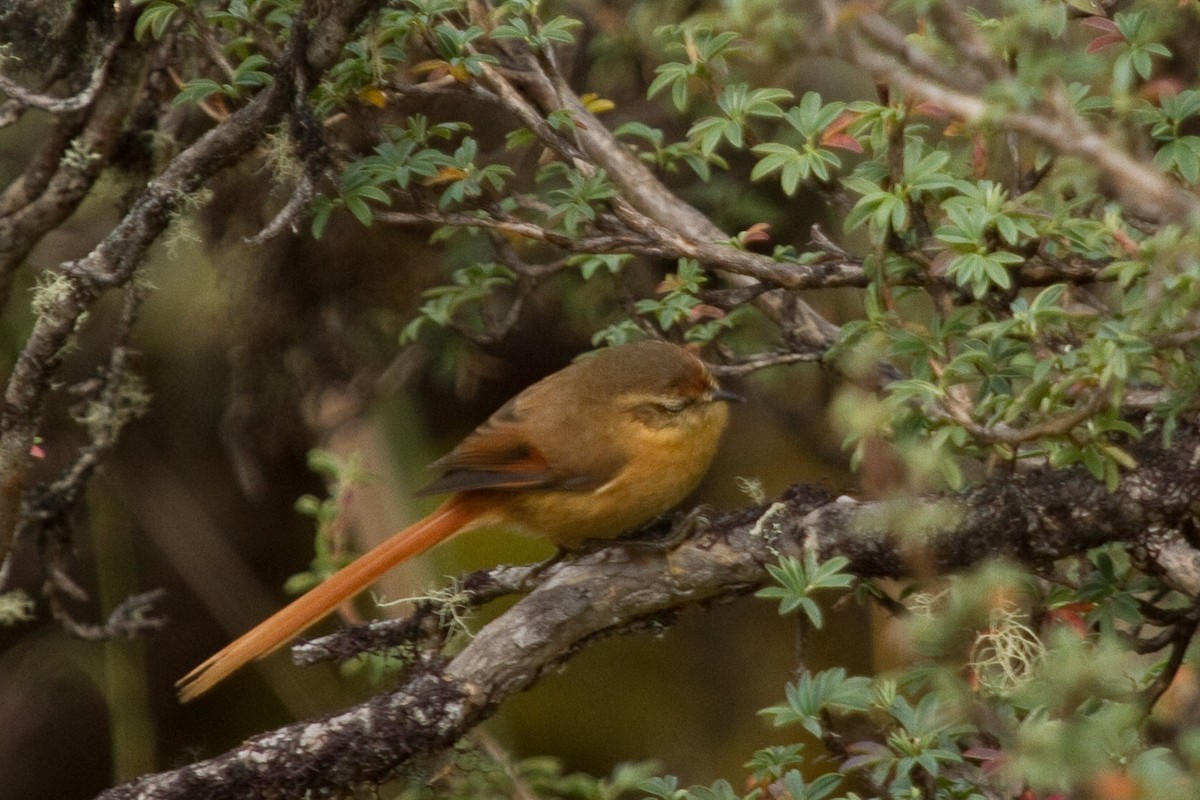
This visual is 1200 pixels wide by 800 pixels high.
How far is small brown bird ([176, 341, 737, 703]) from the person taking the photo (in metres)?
3.95

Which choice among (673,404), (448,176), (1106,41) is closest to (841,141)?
(1106,41)

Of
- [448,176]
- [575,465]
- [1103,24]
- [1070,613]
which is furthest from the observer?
[575,465]

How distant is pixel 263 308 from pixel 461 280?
1494 mm

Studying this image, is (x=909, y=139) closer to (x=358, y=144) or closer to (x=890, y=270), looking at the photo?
(x=890, y=270)

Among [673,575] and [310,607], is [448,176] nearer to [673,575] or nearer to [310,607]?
[673,575]

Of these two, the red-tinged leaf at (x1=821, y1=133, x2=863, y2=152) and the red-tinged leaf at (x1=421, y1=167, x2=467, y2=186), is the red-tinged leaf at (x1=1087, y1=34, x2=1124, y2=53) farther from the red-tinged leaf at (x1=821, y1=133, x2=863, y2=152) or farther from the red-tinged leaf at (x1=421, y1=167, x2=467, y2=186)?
the red-tinged leaf at (x1=421, y1=167, x2=467, y2=186)

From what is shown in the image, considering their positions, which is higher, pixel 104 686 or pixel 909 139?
pixel 909 139

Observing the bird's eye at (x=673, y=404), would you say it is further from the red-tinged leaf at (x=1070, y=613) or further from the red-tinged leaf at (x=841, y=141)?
the red-tinged leaf at (x=1070, y=613)

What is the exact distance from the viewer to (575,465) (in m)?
4.07

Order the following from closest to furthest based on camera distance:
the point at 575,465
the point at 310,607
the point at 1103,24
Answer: the point at 1103,24
the point at 310,607
the point at 575,465

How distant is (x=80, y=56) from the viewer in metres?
3.90

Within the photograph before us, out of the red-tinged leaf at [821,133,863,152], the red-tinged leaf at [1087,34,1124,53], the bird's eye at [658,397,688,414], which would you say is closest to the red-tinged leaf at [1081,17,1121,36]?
the red-tinged leaf at [1087,34,1124,53]

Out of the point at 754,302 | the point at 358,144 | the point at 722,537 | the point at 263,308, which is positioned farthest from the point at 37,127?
the point at 722,537

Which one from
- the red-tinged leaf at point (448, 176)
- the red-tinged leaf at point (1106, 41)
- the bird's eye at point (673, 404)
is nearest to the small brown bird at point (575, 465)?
the bird's eye at point (673, 404)
